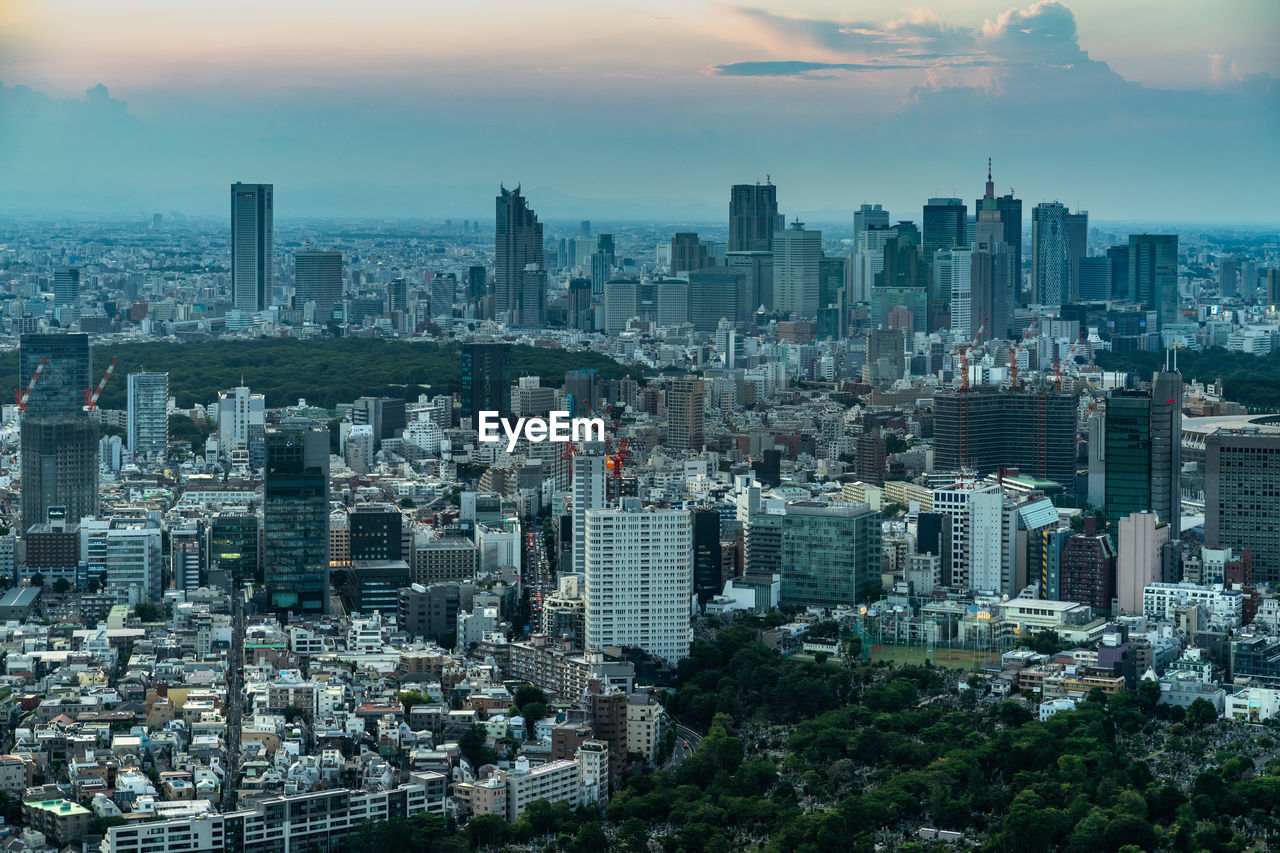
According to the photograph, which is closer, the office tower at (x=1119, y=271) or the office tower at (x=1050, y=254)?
the office tower at (x=1119, y=271)

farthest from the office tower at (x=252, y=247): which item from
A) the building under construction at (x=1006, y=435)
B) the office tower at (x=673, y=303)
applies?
the building under construction at (x=1006, y=435)

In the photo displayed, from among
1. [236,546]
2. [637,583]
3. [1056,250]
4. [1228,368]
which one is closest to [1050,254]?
[1056,250]

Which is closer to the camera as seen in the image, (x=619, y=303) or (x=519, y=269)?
(x=519, y=269)

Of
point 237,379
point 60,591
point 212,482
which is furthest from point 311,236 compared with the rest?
point 60,591

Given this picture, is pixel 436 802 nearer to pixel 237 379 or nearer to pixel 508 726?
pixel 508 726

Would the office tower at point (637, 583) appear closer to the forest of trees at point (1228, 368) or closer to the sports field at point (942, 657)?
the sports field at point (942, 657)

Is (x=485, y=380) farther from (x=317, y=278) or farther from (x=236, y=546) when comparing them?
(x=317, y=278)

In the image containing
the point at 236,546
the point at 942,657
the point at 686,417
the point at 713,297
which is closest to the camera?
the point at 942,657
